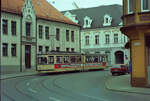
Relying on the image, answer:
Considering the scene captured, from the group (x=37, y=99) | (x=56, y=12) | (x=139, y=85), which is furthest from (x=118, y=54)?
(x=37, y=99)

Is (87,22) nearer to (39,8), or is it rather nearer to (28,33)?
(39,8)

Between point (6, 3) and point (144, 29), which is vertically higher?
point (6, 3)

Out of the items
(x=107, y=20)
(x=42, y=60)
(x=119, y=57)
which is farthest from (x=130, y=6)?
(x=107, y=20)

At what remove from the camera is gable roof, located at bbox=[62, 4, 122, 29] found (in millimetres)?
66188

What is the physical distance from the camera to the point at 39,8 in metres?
47.6

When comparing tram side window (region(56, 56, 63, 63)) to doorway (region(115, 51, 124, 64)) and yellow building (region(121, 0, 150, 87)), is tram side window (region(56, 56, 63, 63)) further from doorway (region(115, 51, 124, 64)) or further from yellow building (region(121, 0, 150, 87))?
doorway (region(115, 51, 124, 64))

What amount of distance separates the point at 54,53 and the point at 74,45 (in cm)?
1528

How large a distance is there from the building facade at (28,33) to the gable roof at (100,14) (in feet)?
57.6

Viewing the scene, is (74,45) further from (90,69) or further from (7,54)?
(7,54)

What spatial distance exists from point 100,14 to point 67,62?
3325cm

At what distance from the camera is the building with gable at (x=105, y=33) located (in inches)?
2533

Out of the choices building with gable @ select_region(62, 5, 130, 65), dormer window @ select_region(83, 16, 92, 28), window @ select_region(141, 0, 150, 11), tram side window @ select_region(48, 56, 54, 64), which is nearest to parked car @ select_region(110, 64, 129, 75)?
tram side window @ select_region(48, 56, 54, 64)

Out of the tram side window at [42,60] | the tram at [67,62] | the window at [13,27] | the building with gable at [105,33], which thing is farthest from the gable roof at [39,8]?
the building with gable at [105,33]

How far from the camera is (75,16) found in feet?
237
